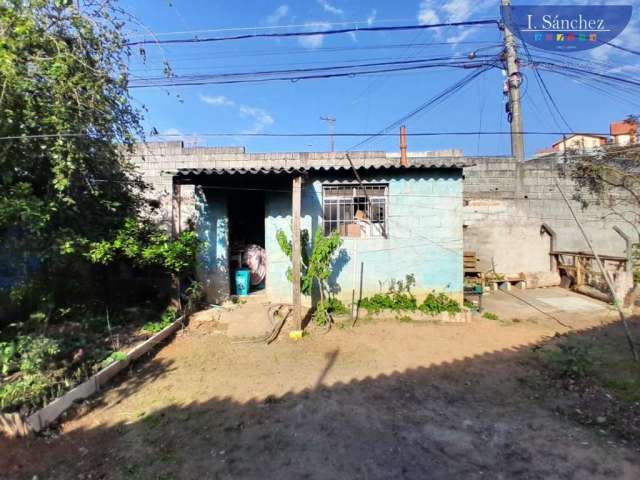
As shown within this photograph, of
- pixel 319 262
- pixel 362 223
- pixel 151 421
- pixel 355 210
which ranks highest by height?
pixel 355 210

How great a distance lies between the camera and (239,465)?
316cm

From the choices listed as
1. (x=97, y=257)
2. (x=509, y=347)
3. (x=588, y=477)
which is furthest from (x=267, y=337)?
(x=588, y=477)

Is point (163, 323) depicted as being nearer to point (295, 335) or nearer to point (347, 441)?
point (295, 335)

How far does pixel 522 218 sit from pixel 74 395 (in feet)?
39.5

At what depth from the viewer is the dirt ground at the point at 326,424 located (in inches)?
122

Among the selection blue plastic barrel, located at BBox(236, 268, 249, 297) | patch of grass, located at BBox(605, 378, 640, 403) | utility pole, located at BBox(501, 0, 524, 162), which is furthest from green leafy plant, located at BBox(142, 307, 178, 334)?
utility pole, located at BBox(501, 0, 524, 162)

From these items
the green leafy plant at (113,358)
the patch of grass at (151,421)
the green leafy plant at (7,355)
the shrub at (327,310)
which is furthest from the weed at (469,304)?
the green leafy plant at (7,355)

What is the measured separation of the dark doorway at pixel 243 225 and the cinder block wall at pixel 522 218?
21.5 feet

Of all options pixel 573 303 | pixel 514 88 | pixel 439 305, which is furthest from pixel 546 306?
pixel 514 88

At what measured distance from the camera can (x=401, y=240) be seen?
8039 millimetres

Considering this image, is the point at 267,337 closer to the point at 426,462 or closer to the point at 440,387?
the point at 440,387

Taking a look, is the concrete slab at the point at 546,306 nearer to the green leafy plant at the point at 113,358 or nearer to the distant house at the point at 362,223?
the distant house at the point at 362,223

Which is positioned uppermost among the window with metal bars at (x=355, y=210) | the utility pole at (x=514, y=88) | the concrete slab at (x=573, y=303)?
the utility pole at (x=514, y=88)

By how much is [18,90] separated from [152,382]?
4.13 metres
